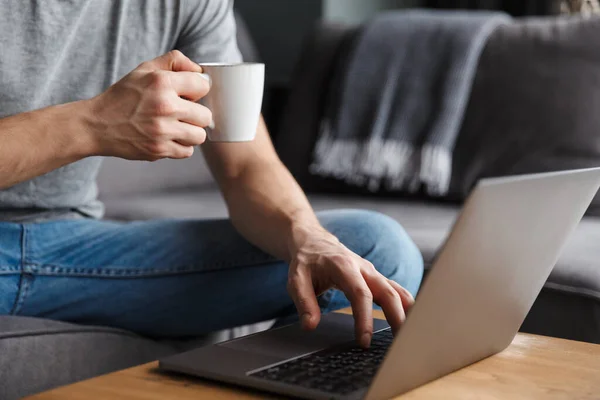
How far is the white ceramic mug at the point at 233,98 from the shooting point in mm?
964

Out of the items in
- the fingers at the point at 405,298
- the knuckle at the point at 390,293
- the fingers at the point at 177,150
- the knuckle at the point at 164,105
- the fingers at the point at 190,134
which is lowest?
the fingers at the point at 405,298

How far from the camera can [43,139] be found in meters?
1.05

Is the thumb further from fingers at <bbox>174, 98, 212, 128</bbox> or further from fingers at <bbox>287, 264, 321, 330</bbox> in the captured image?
fingers at <bbox>287, 264, 321, 330</bbox>

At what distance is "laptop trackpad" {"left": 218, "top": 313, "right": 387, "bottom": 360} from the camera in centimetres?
88

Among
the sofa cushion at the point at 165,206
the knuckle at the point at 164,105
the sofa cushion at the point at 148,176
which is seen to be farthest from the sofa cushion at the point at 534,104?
the knuckle at the point at 164,105

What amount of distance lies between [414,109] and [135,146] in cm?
133

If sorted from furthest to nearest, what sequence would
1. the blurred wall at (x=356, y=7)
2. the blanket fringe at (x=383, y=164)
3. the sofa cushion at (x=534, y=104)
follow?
the blurred wall at (x=356, y=7) → the blanket fringe at (x=383, y=164) → the sofa cushion at (x=534, y=104)

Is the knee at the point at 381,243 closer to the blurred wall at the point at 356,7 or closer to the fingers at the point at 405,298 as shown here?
the fingers at the point at 405,298

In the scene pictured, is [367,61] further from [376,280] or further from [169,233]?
[376,280]

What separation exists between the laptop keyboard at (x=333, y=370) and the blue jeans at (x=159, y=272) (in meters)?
0.39

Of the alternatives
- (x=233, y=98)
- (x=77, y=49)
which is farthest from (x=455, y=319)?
(x=77, y=49)

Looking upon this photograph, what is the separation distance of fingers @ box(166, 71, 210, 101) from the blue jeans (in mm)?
412

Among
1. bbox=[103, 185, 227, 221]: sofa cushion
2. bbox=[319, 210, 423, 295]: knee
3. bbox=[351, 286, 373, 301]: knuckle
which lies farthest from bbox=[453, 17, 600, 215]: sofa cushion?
bbox=[351, 286, 373, 301]: knuckle

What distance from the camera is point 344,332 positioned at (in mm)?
971
